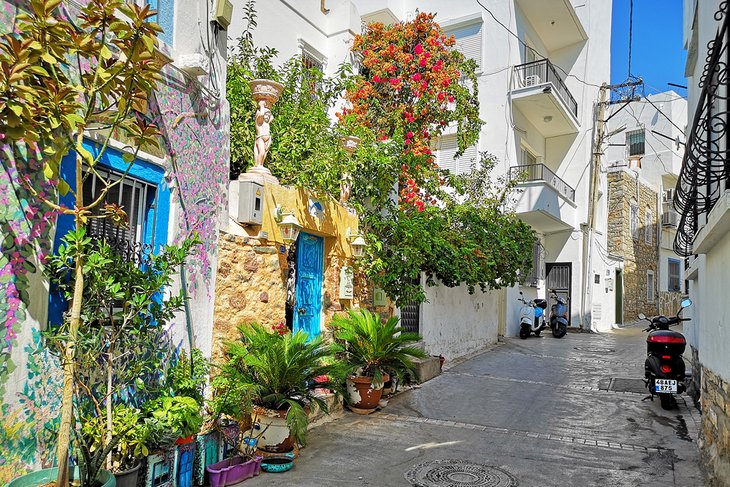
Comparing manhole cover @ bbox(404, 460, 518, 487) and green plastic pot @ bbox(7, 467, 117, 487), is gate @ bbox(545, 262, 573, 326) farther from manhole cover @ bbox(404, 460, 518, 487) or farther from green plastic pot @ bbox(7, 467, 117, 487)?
green plastic pot @ bbox(7, 467, 117, 487)

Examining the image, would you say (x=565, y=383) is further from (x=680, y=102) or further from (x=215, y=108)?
(x=680, y=102)

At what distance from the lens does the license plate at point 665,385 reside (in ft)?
24.6

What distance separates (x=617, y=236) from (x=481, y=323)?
13.3 meters

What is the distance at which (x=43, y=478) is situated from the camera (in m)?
3.40

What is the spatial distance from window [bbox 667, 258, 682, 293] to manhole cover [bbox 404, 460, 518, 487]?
28.1m

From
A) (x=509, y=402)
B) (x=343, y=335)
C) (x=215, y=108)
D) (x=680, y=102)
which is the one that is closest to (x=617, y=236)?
(x=680, y=102)

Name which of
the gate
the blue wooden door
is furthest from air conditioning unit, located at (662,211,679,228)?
the blue wooden door

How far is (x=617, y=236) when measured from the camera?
23.3m

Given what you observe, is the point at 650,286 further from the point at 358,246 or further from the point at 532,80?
the point at 358,246

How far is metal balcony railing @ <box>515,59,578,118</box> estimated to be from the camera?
634 inches

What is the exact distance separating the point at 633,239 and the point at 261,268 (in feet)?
75.6

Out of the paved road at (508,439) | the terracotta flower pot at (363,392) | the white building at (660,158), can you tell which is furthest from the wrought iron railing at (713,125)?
the white building at (660,158)

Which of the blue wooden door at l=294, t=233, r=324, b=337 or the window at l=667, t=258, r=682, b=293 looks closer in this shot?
the blue wooden door at l=294, t=233, r=324, b=337

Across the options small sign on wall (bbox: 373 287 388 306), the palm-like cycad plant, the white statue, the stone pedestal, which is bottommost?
the palm-like cycad plant
